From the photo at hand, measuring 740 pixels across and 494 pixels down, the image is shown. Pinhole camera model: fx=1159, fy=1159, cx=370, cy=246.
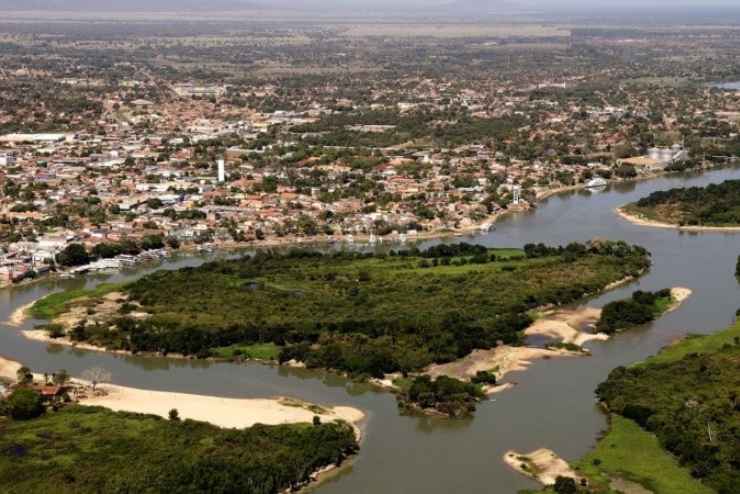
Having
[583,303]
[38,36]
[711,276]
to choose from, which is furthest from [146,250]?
[38,36]

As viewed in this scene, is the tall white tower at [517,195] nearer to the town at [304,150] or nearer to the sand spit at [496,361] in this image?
the town at [304,150]

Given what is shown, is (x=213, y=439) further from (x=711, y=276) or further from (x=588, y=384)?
(x=711, y=276)

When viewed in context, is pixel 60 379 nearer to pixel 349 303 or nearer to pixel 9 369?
pixel 9 369

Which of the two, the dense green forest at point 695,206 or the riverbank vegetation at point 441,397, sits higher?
the riverbank vegetation at point 441,397

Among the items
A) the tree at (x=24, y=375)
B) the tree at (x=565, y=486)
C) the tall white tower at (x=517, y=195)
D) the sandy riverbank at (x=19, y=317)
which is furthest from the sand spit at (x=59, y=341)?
the tall white tower at (x=517, y=195)

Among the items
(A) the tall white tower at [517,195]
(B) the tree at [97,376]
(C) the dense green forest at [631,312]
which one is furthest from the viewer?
(A) the tall white tower at [517,195]

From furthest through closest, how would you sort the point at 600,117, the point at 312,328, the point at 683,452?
1. the point at 600,117
2. the point at 312,328
3. the point at 683,452

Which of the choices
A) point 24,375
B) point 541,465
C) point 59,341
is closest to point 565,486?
point 541,465
